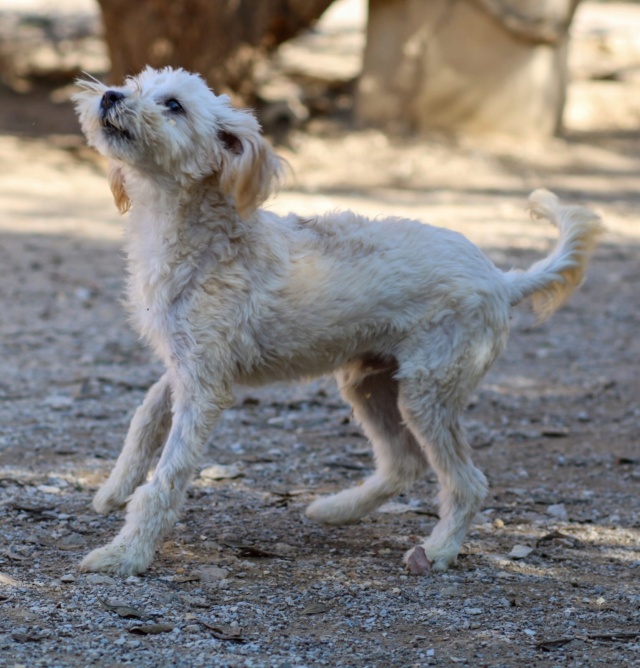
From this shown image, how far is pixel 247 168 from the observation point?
3.86 metres

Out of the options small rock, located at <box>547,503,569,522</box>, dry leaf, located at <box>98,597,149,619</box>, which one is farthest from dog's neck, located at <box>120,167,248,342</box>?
small rock, located at <box>547,503,569,522</box>

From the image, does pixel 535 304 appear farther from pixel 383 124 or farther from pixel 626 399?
pixel 383 124

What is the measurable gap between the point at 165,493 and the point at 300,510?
1015mm

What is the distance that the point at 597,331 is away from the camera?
791 centimetres

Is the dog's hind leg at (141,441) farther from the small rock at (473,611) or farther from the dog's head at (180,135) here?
the small rock at (473,611)

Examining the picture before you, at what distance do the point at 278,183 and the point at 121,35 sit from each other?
8.32 meters

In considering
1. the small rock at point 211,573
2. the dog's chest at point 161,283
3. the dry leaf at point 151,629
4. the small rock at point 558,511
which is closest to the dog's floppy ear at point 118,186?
the dog's chest at point 161,283

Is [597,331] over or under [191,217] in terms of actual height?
under

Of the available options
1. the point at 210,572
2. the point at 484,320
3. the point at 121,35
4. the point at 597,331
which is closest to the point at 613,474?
the point at 484,320

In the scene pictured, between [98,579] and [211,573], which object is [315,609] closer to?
[211,573]

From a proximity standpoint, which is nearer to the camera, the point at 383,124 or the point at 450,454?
the point at 450,454

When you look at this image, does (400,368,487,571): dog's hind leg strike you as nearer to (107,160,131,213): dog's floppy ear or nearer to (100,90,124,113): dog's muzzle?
(107,160,131,213): dog's floppy ear

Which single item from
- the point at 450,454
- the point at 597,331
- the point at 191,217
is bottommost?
the point at 597,331

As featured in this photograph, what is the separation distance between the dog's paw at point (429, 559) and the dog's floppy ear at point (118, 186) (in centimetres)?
184
